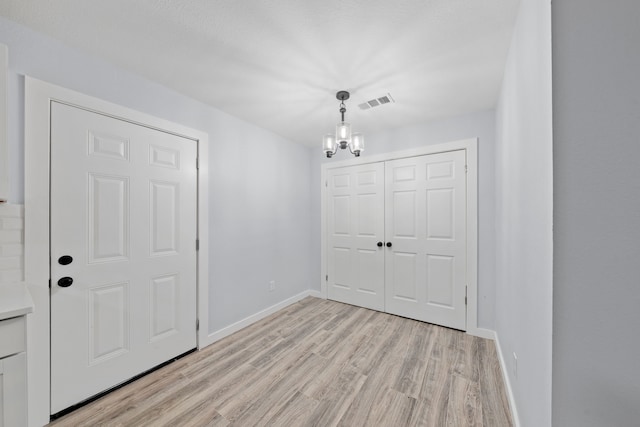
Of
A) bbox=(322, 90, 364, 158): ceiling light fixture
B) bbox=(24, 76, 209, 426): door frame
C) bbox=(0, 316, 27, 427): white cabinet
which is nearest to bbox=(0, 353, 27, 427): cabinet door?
bbox=(0, 316, 27, 427): white cabinet

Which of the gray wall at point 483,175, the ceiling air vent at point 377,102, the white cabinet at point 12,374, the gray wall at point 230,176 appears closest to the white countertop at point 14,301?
the white cabinet at point 12,374

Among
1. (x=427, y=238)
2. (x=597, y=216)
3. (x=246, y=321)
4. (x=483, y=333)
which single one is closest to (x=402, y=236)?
(x=427, y=238)

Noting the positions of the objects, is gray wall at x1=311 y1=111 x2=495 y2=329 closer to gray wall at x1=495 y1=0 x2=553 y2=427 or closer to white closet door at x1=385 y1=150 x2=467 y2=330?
white closet door at x1=385 y1=150 x2=467 y2=330

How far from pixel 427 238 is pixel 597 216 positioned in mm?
2210

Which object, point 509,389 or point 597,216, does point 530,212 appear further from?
point 509,389

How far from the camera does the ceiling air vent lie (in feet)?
7.44

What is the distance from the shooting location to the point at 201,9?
133 centimetres

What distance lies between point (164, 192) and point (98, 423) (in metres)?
1.59

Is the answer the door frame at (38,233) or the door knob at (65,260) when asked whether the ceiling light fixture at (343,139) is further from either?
the door knob at (65,260)

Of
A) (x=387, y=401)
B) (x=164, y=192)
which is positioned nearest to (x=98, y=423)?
(x=164, y=192)

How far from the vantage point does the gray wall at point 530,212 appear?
875 mm

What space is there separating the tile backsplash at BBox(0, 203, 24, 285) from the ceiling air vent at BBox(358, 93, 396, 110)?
104 inches

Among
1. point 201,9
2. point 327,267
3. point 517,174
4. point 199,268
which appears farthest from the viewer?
point 327,267

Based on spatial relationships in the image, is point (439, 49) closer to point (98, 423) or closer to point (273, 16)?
point (273, 16)
